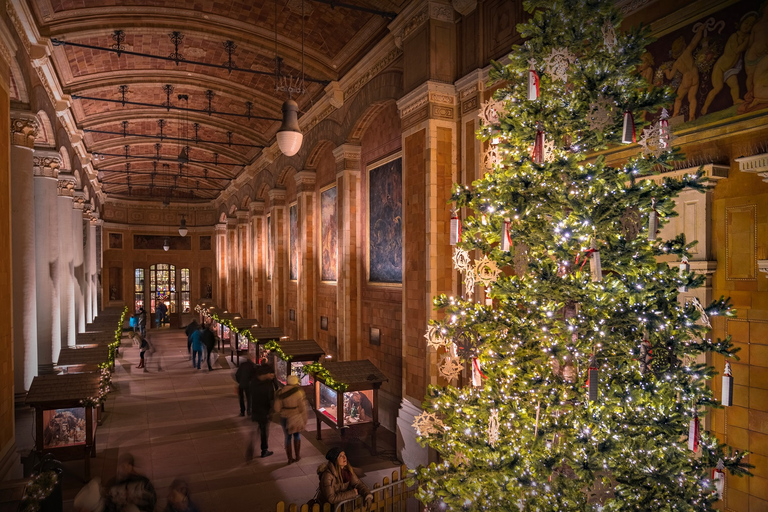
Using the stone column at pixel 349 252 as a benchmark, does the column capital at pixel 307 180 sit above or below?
above

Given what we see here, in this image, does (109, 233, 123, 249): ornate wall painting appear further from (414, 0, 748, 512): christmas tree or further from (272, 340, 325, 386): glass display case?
(414, 0, 748, 512): christmas tree

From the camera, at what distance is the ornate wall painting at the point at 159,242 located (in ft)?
107

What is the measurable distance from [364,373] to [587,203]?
5770mm

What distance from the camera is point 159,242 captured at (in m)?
33.2

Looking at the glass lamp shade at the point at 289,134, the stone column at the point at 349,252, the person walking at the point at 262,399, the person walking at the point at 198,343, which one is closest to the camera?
the glass lamp shade at the point at 289,134

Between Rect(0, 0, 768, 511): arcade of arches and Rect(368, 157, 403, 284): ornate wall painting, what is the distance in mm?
46

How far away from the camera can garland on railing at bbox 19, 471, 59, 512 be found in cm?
482

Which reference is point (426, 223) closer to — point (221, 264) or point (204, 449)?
point (204, 449)

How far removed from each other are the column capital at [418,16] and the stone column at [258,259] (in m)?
14.0

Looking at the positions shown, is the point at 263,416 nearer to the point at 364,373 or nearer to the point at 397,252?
the point at 364,373

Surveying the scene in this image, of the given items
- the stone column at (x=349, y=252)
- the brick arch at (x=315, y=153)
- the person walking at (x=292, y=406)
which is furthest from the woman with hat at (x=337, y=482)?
the brick arch at (x=315, y=153)

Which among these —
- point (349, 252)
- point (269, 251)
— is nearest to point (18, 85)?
point (349, 252)

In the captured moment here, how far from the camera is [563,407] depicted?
3.82 meters

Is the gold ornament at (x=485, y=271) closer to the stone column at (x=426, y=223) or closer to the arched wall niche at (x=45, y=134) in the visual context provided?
the stone column at (x=426, y=223)
